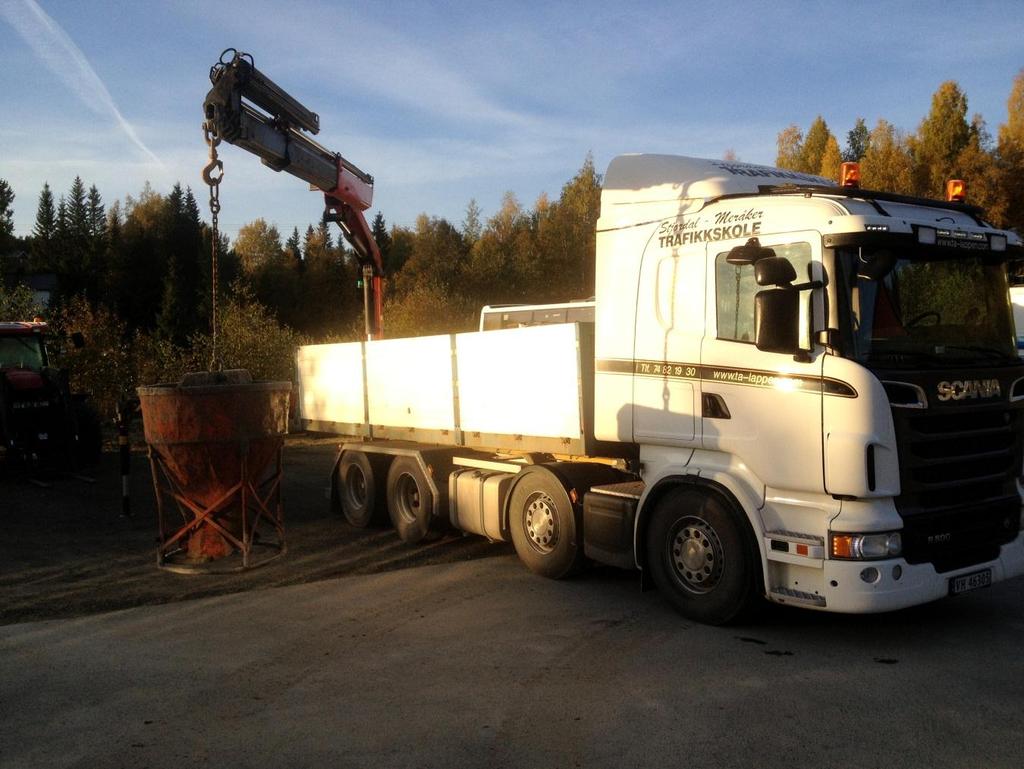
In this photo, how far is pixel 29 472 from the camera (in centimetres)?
1574

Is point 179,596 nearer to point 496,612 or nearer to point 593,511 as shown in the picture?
point 496,612

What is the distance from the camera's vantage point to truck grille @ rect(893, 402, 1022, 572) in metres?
5.87

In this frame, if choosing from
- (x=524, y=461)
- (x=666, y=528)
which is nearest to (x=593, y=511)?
(x=666, y=528)

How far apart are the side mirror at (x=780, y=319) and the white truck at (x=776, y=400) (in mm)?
13

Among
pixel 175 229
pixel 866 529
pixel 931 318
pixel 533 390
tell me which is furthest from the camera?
pixel 175 229

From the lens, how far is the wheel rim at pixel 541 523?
Answer: 8.10m

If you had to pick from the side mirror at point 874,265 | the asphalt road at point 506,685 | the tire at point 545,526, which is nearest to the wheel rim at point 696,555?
the asphalt road at point 506,685

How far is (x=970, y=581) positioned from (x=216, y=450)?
226 inches

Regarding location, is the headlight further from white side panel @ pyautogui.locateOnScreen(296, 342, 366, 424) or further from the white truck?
white side panel @ pyautogui.locateOnScreen(296, 342, 366, 424)

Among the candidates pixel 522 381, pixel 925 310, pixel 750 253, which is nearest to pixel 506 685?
pixel 750 253

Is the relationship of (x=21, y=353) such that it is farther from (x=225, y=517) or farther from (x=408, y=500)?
(x=225, y=517)

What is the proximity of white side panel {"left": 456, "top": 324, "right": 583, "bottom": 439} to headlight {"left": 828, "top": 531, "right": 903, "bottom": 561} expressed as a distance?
8.30 feet

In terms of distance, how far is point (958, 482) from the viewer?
241 inches

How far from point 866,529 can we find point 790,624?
4.45ft
